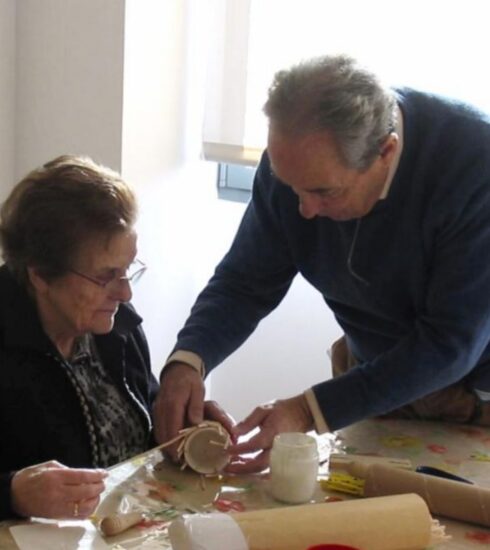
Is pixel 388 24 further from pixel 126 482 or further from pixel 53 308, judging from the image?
pixel 126 482

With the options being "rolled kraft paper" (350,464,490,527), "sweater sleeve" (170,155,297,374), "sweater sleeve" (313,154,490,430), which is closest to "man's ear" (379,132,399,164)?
"sweater sleeve" (313,154,490,430)

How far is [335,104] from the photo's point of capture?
4.83 ft

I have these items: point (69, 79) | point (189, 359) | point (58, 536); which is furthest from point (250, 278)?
point (69, 79)

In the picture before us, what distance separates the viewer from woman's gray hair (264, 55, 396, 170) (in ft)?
4.84

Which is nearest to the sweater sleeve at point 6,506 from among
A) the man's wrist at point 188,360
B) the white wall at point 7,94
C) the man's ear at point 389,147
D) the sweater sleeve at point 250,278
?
the man's wrist at point 188,360

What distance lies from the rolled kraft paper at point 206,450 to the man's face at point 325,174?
43 cm

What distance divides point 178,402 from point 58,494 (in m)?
0.40

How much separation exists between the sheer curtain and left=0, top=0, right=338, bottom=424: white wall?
0.10 meters

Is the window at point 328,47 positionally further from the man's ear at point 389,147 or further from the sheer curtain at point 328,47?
the man's ear at point 389,147

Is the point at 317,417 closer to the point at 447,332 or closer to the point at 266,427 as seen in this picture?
the point at 266,427

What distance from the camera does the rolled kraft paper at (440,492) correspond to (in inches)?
53.2

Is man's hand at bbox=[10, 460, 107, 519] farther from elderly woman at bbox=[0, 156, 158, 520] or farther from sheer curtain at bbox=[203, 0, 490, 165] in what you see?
sheer curtain at bbox=[203, 0, 490, 165]

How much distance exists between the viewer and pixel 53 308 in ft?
5.46

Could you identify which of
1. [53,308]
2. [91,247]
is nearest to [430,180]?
[91,247]
